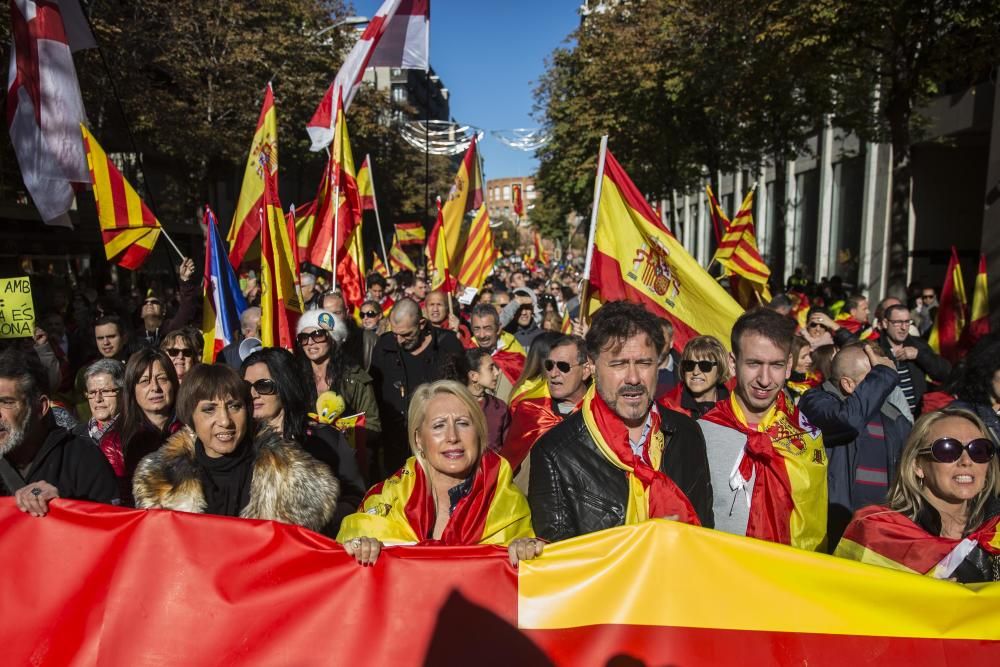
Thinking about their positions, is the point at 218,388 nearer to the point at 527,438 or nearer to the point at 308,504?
the point at 308,504

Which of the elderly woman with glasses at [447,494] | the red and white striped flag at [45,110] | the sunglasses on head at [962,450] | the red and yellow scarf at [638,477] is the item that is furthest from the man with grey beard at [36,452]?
the red and white striped flag at [45,110]

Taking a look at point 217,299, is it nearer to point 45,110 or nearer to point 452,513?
point 45,110

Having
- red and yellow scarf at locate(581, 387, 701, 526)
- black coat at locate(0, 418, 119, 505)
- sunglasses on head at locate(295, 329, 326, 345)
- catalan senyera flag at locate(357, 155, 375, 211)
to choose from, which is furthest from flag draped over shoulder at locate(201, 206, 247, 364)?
catalan senyera flag at locate(357, 155, 375, 211)

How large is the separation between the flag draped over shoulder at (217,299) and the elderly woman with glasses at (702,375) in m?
3.85

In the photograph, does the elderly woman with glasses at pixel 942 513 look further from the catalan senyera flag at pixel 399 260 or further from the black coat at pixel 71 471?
the catalan senyera flag at pixel 399 260

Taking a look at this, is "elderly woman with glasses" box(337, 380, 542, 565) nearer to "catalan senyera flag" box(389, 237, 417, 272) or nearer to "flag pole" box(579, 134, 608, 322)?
"flag pole" box(579, 134, 608, 322)

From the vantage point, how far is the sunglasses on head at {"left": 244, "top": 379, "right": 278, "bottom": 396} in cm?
364

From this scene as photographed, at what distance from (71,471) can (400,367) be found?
3168 mm

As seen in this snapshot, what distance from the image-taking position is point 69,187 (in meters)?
6.29

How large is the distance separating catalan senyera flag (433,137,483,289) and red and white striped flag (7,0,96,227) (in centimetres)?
505

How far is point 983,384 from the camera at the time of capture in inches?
159

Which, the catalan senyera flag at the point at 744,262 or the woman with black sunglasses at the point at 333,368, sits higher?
the catalan senyera flag at the point at 744,262

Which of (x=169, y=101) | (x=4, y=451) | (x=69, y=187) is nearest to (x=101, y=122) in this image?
(x=169, y=101)

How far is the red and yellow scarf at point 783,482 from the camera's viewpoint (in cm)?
292
